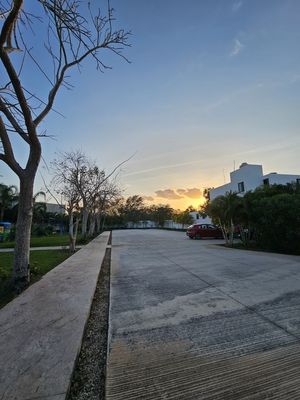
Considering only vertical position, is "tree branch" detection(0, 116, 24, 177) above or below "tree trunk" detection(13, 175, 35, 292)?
above

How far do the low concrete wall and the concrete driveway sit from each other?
A: 472 mm

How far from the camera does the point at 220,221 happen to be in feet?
59.8

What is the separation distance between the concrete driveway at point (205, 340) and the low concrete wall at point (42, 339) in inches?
18.6

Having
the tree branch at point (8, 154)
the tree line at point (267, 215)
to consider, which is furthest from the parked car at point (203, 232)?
the tree branch at point (8, 154)

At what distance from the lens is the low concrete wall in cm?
244

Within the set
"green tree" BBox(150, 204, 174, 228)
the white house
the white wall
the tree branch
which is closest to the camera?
the tree branch

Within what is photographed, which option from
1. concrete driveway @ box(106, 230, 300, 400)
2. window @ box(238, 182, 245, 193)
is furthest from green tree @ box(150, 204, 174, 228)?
concrete driveway @ box(106, 230, 300, 400)

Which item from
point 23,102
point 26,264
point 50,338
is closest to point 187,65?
point 23,102

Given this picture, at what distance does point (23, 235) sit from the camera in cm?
632

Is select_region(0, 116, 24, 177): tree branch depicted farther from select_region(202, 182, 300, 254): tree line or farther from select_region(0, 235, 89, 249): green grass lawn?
select_region(0, 235, 89, 249): green grass lawn

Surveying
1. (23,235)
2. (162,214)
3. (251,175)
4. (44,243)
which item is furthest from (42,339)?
(162,214)

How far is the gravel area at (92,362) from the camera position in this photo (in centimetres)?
256

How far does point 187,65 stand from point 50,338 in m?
7.94

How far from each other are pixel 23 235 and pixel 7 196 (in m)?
33.4
